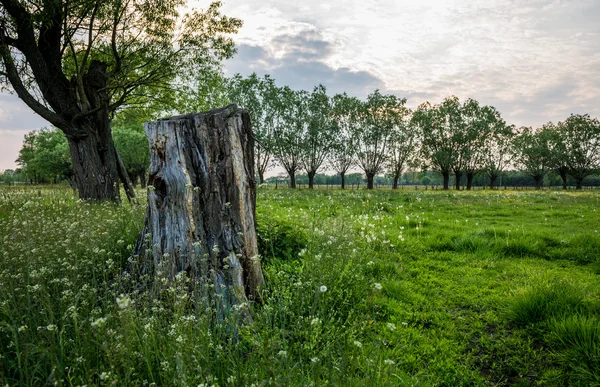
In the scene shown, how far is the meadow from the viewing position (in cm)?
259

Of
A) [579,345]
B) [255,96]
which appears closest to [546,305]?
[579,345]

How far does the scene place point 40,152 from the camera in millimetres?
60500

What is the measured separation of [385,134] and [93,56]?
42.9 m

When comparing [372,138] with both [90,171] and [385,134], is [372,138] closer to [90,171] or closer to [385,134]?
[385,134]

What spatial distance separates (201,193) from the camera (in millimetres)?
4590

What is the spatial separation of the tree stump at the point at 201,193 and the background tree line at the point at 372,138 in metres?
40.9

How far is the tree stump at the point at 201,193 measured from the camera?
4.43m

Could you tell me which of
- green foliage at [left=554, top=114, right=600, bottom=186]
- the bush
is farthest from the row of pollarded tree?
the bush

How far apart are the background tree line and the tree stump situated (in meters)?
Result: 40.9

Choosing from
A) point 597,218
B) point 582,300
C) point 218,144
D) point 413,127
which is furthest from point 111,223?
point 413,127

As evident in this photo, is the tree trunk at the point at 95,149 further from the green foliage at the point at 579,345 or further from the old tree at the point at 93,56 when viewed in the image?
the green foliage at the point at 579,345

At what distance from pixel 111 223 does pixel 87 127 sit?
8375 mm

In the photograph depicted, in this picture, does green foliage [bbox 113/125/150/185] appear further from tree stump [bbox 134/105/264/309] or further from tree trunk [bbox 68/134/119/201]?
tree stump [bbox 134/105/264/309]

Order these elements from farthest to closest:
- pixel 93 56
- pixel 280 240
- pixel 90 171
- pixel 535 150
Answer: pixel 535 150
pixel 93 56
pixel 90 171
pixel 280 240
